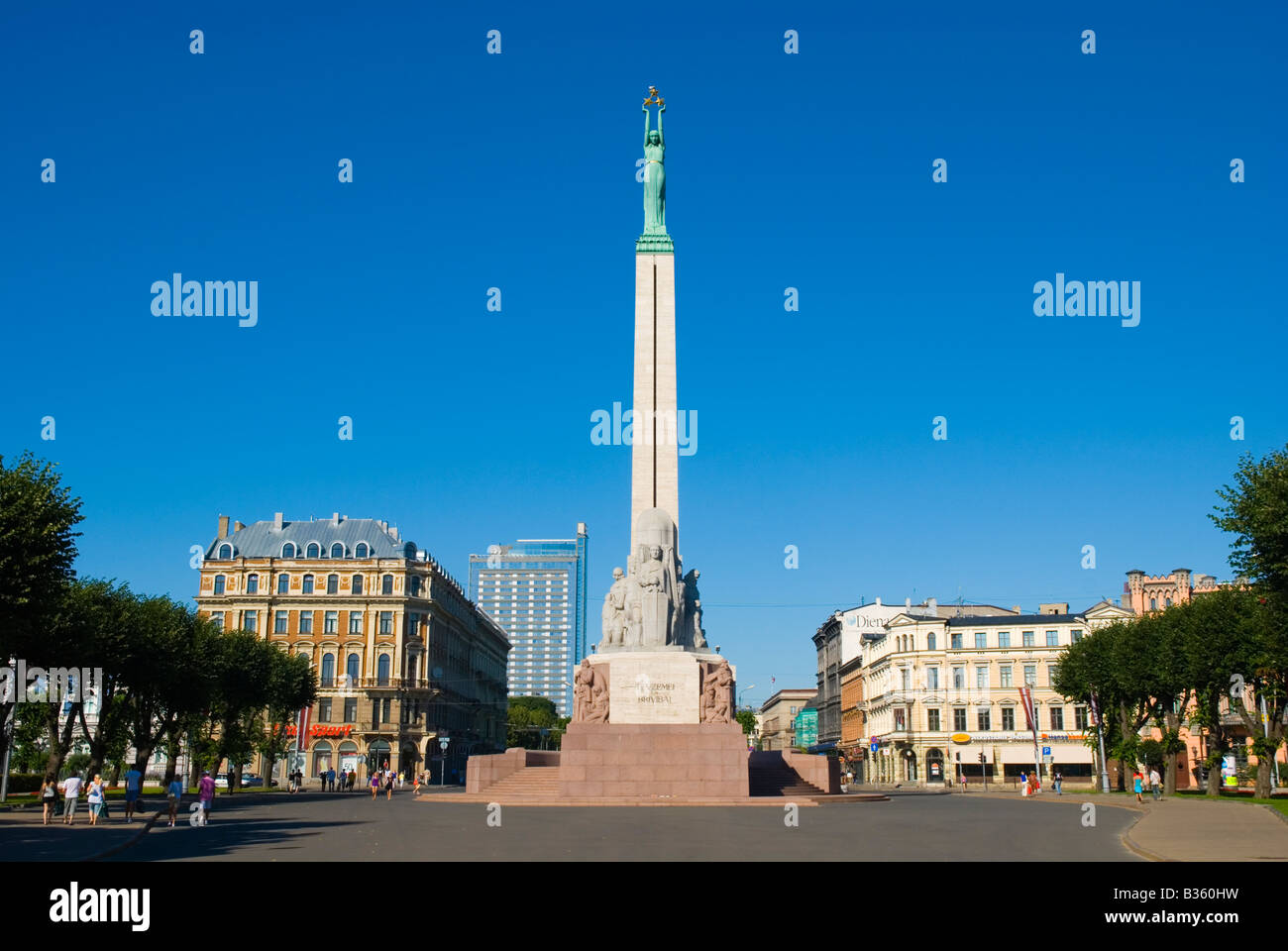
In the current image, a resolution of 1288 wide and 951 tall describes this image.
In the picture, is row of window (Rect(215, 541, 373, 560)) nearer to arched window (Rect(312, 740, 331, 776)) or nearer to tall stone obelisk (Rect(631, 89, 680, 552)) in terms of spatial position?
arched window (Rect(312, 740, 331, 776))

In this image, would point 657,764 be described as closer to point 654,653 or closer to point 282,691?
point 654,653

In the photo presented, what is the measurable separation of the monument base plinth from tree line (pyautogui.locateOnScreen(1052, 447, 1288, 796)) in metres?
17.9

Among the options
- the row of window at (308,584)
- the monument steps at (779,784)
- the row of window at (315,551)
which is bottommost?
the monument steps at (779,784)

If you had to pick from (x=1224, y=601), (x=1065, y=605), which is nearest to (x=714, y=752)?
(x=1224, y=601)

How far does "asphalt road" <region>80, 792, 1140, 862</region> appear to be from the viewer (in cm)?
2242

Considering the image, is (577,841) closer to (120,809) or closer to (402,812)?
(402,812)

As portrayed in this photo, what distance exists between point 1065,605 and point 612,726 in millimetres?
79294

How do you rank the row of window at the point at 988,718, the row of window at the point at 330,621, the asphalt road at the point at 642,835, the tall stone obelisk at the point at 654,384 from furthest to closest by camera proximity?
1. the row of window at the point at 330,621
2. the row of window at the point at 988,718
3. the tall stone obelisk at the point at 654,384
4. the asphalt road at the point at 642,835

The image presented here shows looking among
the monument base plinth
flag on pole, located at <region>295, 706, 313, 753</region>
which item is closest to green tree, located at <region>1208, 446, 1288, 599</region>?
the monument base plinth

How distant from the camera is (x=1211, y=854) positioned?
72.8 feet

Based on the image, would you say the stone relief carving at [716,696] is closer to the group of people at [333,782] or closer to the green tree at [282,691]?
the green tree at [282,691]

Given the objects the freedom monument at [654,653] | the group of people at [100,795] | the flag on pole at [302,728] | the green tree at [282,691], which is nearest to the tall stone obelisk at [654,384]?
the freedom monument at [654,653]

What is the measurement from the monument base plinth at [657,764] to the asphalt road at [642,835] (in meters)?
3.27

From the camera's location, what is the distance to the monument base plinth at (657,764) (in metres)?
41.7
